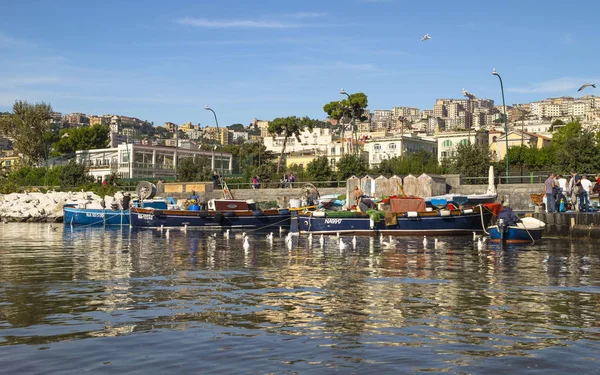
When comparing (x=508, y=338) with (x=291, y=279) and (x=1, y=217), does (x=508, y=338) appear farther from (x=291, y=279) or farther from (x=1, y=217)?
(x=1, y=217)

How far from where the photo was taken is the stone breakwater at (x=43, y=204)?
158 feet

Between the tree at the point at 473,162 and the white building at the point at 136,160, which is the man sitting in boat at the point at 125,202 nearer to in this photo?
the tree at the point at 473,162

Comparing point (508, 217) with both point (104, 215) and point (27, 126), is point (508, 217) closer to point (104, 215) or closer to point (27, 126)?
point (104, 215)

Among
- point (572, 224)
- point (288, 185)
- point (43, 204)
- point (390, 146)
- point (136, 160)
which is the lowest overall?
point (572, 224)

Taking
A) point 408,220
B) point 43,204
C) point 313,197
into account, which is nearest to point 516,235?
point 408,220

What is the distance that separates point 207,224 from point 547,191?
16478mm

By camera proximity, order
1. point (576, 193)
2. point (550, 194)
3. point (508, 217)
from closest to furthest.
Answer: point (508, 217) → point (576, 193) → point (550, 194)

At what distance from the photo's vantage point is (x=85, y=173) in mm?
66000

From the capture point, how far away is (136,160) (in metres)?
77.7

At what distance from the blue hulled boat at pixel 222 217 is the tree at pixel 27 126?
49776 millimetres

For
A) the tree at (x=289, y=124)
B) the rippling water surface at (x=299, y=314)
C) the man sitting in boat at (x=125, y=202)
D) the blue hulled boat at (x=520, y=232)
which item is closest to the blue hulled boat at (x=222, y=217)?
the man sitting in boat at (x=125, y=202)

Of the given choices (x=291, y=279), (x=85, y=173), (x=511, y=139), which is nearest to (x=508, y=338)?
(x=291, y=279)

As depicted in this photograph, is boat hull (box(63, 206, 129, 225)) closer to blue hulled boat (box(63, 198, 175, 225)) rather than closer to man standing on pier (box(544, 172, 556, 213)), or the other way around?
blue hulled boat (box(63, 198, 175, 225))

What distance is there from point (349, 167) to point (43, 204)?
879 inches
